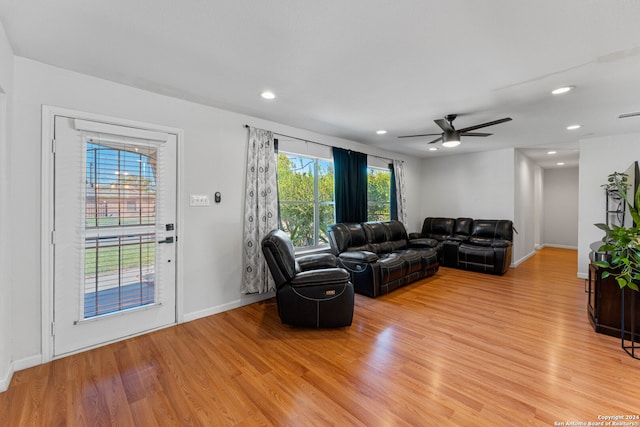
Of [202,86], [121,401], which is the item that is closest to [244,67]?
[202,86]

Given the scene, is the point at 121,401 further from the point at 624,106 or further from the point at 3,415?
the point at 624,106

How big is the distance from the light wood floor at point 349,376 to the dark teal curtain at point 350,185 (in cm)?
214

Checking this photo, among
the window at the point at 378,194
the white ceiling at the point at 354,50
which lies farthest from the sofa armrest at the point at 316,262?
the window at the point at 378,194

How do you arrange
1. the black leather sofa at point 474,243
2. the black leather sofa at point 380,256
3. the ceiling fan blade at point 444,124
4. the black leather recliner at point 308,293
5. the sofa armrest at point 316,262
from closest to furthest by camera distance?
the black leather recliner at point 308,293
the ceiling fan blade at point 444,124
the sofa armrest at point 316,262
the black leather sofa at point 380,256
the black leather sofa at point 474,243

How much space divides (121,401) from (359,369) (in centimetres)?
172

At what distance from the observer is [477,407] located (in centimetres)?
179

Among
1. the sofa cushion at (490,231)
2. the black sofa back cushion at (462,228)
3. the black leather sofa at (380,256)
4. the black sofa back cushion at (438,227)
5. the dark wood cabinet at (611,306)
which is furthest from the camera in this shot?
the black sofa back cushion at (438,227)

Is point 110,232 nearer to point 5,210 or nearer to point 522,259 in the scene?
point 5,210

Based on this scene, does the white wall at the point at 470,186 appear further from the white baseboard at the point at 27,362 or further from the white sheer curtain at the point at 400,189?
the white baseboard at the point at 27,362

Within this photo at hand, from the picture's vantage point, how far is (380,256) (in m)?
4.52

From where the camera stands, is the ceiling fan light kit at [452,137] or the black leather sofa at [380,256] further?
the black leather sofa at [380,256]

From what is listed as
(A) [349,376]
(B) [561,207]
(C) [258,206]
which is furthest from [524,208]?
(A) [349,376]

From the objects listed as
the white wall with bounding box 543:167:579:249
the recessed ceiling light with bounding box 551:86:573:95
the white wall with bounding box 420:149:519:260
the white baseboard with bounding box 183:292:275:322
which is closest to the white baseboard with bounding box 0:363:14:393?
the white baseboard with bounding box 183:292:275:322

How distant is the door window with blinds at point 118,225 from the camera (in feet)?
8.25
